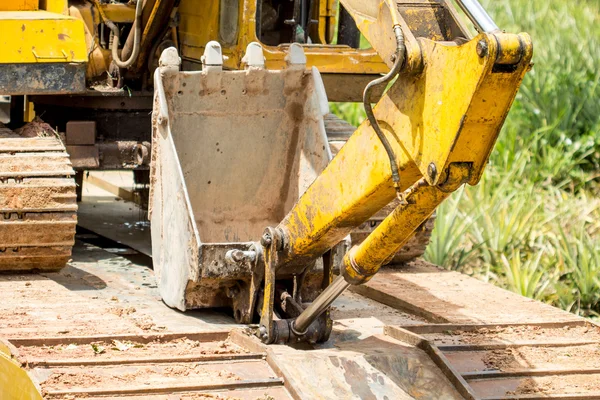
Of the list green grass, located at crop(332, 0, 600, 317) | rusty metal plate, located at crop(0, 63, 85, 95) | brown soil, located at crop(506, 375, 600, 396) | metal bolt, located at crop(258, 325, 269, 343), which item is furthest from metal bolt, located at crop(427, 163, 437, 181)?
green grass, located at crop(332, 0, 600, 317)

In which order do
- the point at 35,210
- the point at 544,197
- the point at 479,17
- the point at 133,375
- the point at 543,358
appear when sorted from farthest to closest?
the point at 544,197, the point at 35,210, the point at 543,358, the point at 133,375, the point at 479,17

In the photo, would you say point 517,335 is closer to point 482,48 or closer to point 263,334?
point 263,334

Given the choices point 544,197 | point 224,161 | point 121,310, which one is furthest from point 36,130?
point 544,197

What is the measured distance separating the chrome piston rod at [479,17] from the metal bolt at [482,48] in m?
0.11

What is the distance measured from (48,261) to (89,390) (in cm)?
175

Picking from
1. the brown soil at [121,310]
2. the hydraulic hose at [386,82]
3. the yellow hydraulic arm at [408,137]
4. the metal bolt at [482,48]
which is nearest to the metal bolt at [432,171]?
the yellow hydraulic arm at [408,137]

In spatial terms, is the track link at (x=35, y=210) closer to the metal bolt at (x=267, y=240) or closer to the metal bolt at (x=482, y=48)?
the metal bolt at (x=267, y=240)

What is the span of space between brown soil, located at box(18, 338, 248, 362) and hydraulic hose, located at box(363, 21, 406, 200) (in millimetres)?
1150

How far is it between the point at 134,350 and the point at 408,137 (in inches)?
59.9

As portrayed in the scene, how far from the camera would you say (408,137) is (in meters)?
4.04

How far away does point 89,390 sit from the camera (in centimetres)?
417

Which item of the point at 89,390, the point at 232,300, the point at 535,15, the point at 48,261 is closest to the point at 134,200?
the point at 48,261

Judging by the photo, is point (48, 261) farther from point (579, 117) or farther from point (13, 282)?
point (579, 117)

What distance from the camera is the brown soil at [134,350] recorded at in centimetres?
458
